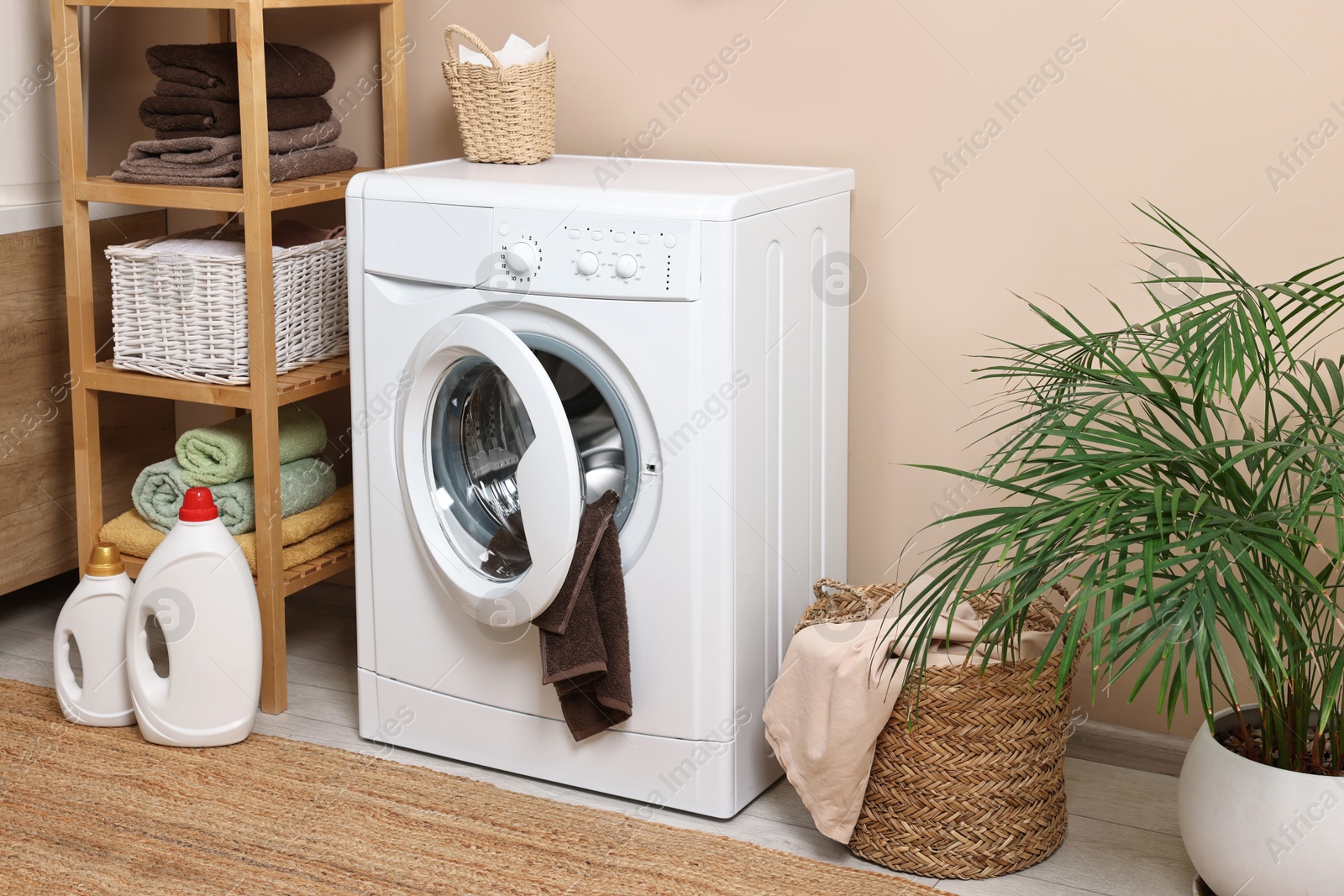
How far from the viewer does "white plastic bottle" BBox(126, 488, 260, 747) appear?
1.93m

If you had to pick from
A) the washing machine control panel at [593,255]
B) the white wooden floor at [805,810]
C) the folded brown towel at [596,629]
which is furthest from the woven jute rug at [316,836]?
the washing machine control panel at [593,255]

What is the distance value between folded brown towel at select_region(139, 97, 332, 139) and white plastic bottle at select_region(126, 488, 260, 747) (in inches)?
23.6

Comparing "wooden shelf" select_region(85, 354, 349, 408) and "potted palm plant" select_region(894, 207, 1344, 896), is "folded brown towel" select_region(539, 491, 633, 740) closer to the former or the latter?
"potted palm plant" select_region(894, 207, 1344, 896)

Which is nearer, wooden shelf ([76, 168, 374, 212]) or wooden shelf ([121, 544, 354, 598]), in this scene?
wooden shelf ([76, 168, 374, 212])

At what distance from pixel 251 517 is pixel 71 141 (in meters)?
0.69

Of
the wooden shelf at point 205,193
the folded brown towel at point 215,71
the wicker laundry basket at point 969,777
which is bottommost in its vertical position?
the wicker laundry basket at point 969,777

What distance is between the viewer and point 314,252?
2.10 metres

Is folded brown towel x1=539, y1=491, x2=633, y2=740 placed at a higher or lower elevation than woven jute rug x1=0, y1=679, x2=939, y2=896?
higher

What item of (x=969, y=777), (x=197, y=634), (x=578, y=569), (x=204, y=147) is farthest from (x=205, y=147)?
(x=969, y=777)

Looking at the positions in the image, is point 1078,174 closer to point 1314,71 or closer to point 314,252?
point 1314,71

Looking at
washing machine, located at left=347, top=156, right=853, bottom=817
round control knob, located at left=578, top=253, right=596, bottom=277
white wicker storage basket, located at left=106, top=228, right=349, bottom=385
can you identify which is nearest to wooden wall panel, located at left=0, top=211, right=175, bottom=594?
white wicker storage basket, located at left=106, top=228, right=349, bottom=385

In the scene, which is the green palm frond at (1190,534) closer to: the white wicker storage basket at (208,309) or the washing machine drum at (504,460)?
the washing machine drum at (504,460)

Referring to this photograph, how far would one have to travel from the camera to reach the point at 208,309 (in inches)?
80.4

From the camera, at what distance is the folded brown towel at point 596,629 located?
1708mm
